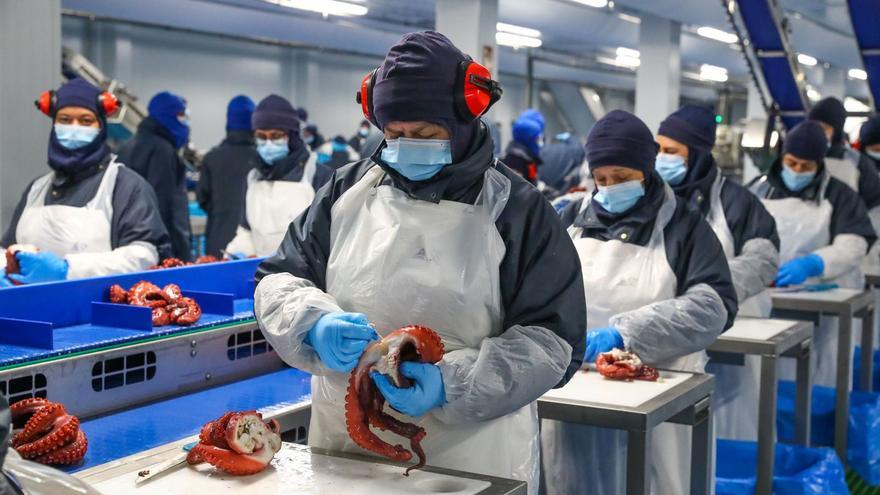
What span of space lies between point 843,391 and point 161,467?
3968 millimetres

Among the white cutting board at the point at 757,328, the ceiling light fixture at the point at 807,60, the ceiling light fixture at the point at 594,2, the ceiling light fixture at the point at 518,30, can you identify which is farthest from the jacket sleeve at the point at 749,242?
the ceiling light fixture at the point at 807,60

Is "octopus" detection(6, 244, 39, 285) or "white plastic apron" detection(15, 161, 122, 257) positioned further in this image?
"white plastic apron" detection(15, 161, 122, 257)

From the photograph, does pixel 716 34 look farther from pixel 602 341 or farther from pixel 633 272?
pixel 602 341

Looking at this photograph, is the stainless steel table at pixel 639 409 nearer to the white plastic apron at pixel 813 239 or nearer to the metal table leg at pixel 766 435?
the metal table leg at pixel 766 435

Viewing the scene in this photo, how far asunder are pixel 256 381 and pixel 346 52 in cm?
1333

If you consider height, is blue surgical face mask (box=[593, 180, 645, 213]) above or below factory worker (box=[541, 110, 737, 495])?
above

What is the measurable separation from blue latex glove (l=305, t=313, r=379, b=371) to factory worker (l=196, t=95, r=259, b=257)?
14.7 feet

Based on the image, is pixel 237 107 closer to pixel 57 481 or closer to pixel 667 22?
pixel 57 481

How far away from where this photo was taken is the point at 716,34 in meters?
14.2

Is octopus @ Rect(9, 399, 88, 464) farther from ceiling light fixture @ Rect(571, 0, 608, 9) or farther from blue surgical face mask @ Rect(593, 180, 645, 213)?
ceiling light fixture @ Rect(571, 0, 608, 9)

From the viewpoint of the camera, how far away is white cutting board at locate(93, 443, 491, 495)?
199 centimetres

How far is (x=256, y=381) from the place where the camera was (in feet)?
10.8

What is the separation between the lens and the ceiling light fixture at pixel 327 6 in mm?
10969

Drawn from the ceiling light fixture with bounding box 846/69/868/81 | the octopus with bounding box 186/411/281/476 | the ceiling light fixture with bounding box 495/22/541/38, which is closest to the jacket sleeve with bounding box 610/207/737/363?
the octopus with bounding box 186/411/281/476
